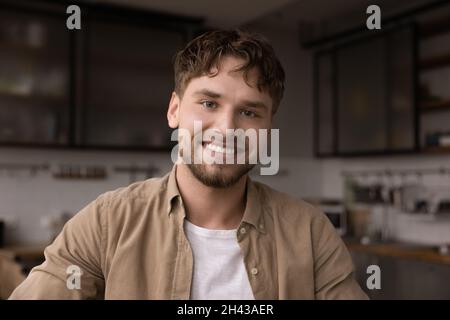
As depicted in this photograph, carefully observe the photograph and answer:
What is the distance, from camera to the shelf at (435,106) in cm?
331

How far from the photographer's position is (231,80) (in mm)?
886

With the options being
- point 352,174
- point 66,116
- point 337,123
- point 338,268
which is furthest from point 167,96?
point 338,268

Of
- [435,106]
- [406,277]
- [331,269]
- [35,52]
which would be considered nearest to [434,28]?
[435,106]

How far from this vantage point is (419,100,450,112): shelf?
130 inches

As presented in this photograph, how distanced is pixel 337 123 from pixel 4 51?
2.50 meters

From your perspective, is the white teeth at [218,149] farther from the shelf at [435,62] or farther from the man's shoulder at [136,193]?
the shelf at [435,62]

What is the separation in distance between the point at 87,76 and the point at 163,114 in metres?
0.58

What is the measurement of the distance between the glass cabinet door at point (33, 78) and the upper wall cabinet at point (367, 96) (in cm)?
209

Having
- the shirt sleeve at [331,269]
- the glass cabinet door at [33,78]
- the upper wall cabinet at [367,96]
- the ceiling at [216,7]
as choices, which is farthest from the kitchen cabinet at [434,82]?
the shirt sleeve at [331,269]

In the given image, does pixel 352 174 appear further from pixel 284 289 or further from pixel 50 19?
pixel 284 289

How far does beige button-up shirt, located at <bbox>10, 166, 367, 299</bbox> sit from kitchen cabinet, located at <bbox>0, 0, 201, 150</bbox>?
227 cm

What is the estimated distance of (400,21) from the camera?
3.60 m

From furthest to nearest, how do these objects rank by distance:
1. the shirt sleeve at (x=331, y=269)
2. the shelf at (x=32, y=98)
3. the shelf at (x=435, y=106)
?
the shelf at (x=435, y=106) < the shelf at (x=32, y=98) < the shirt sleeve at (x=331, y=269)

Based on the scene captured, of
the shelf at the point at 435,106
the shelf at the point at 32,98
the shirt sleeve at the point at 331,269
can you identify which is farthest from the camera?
the shelf at the point at 435,106
